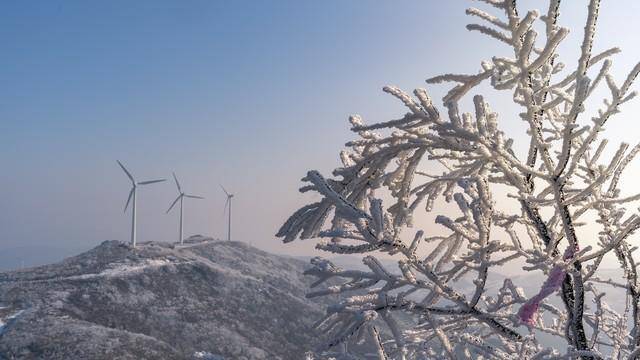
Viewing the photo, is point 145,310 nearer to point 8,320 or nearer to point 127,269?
point 127,269

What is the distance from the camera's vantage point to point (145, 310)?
40188 mm

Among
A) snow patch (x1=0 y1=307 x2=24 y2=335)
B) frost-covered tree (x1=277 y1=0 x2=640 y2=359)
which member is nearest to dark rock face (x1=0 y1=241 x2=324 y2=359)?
snow patch (x1=0 y1=307 x2=24 y2=335)

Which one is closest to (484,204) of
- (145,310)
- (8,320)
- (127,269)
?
(8,320)

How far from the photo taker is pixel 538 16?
12.1ft

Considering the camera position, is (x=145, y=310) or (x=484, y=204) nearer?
(x=484, y=204)

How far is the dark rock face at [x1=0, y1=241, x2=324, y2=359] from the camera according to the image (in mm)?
30734

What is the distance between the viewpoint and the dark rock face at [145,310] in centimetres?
3073

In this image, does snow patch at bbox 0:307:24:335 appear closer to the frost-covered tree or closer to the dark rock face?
the dark rock face

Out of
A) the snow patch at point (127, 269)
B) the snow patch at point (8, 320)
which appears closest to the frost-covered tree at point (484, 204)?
the snow patch at point (8, 320)

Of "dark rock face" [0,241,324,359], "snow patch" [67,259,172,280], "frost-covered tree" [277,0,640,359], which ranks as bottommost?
"dark rock face" [0,241,324,359]

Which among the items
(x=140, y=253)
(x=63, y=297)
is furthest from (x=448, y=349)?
(x=140, y=253)

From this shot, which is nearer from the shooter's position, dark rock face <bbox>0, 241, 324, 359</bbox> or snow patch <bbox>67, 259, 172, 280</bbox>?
dark rock face <bbox>0, 241, 324, 359</bbox>

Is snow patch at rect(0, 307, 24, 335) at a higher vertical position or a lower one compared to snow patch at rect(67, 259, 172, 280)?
lower

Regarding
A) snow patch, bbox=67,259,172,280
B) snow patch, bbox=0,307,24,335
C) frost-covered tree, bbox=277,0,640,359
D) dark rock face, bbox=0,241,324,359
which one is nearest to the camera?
frost-covered tree, bbox=277,0,640,359
